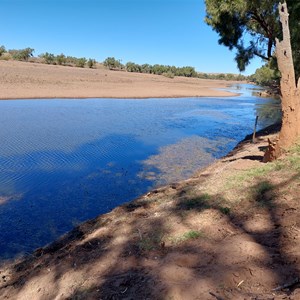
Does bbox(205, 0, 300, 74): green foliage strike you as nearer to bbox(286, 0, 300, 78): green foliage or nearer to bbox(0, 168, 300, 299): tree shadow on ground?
bbox(286, 0, 300, 78): green foliage

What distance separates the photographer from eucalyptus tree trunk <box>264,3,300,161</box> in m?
8.20

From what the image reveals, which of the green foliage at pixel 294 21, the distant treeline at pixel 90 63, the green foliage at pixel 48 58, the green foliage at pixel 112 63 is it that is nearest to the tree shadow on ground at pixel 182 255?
the green foliage at pixel 294 21

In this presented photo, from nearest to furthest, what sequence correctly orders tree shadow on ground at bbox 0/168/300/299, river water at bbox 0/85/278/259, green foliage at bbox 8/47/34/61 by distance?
tree shadow on ground at bbox 0/168/300/299, river water at bbox 0/85/278/259, green foliage at bbox 8/47/34/61

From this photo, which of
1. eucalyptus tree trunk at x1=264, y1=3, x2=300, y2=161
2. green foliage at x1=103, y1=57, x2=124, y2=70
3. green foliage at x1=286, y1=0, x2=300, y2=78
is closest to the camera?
eucalyptus tree trunk at x1=264, y1=3, x2=300, y2=161

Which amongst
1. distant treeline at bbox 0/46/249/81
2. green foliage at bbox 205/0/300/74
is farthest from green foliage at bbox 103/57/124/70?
green foliage at bbox 205/0/300/74

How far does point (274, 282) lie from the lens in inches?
143

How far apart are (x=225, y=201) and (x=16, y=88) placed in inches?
1235

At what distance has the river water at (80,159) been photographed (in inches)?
327

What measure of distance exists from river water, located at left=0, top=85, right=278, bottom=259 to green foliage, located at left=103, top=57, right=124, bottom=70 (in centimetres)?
6489

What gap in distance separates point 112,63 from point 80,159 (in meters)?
79.4

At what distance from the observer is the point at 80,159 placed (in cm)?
1332

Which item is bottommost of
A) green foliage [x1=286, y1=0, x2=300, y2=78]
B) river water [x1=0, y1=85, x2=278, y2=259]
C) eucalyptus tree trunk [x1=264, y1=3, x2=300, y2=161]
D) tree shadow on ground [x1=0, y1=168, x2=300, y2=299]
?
river water [x1=0, y1=85, x2=278, y2=259]

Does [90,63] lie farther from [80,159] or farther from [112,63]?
[80,159]

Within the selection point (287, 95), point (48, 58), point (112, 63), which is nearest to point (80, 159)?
point (287, 95)
